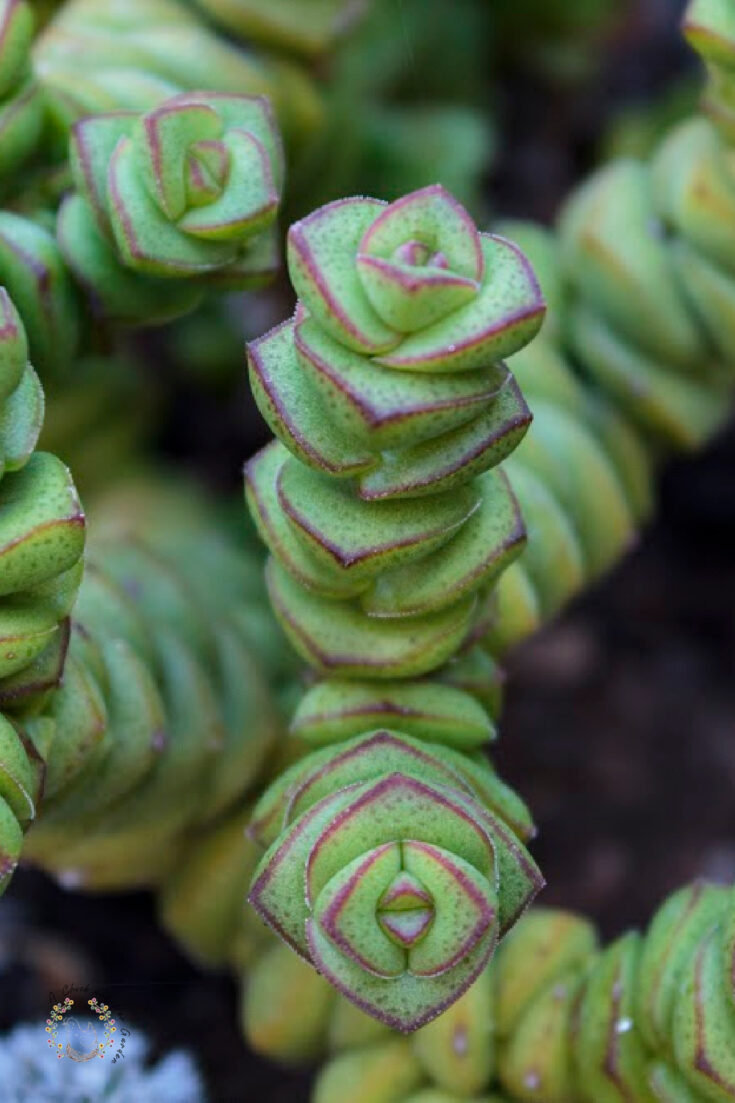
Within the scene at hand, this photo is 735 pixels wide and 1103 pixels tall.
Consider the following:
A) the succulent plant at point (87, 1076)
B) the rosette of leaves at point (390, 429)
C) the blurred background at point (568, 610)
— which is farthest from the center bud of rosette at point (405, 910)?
the blurred background at point (568, 610)

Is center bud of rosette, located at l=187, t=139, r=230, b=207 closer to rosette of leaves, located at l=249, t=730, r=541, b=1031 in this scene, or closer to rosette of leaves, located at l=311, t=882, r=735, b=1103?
rosette of leaves, located at l=249, t=730, r=541, b=1031

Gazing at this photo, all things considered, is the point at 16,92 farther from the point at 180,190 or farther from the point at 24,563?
the point at 24,563

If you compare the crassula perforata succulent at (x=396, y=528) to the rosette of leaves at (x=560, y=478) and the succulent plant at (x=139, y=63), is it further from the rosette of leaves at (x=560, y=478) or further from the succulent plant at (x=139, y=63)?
the succulent plant at (x=139, y=63)

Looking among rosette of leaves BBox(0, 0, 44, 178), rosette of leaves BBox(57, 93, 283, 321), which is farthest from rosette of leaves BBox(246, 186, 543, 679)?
rosette of leaves BBox(0, 0, 44, 178)

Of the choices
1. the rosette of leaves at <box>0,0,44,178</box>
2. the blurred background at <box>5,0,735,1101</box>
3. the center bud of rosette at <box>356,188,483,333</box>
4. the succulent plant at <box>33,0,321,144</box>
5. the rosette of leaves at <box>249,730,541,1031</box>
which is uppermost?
the center bud of rosette at <box>356,188,483,333</box>

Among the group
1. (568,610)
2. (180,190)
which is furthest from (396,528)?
(568,610)

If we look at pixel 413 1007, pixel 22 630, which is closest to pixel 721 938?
pixel 413 1007

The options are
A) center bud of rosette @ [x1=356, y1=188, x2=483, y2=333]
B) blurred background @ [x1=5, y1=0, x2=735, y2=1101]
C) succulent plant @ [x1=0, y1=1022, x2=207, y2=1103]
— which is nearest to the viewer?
center bud of rosette @ [x1=356, y1=188, x2=483, y2=333]
